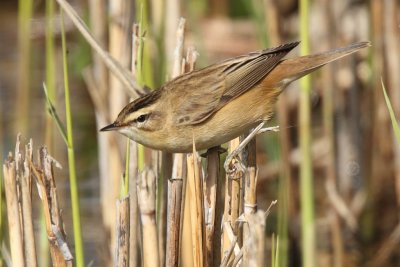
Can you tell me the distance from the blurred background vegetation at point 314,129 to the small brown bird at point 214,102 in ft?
1.11

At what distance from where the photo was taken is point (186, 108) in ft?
11.8

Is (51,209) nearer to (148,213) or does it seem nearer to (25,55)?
(148,213)

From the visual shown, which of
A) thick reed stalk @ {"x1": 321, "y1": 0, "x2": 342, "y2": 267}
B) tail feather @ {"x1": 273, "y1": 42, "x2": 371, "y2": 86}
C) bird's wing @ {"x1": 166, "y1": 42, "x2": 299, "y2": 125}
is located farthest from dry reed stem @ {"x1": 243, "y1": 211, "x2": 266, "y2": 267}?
thick reed stalk @ {"x1": 321, "y1": 0, "x2": 342, "y2": 267}

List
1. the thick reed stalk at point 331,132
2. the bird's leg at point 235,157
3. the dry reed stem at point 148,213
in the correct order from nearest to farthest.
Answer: the dry reed stem at point 148,213 < the bird's leg at point 235,157 < the thick reed stalk at point 331,132

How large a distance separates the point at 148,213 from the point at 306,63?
3.69 ft

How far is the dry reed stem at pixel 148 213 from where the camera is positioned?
2.79m

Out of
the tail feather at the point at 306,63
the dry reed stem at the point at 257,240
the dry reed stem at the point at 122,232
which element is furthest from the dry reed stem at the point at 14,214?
the tail feather at the point at 306,63

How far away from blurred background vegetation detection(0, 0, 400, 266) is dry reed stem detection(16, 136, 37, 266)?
0.99 m

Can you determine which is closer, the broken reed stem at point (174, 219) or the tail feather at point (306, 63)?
the broken reed stem at point (174, 219)

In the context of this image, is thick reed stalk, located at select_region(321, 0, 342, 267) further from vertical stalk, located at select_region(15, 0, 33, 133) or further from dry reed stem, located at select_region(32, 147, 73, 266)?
dry reed stem, located at select_region(32, 147, 73, 266)

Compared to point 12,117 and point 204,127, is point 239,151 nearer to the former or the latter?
point 204,127

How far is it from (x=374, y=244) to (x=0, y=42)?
5.00m

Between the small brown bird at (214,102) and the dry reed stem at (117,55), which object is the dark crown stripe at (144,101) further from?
the dry reed stem at (117,55)

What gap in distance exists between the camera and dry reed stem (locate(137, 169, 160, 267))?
2.79 meters
